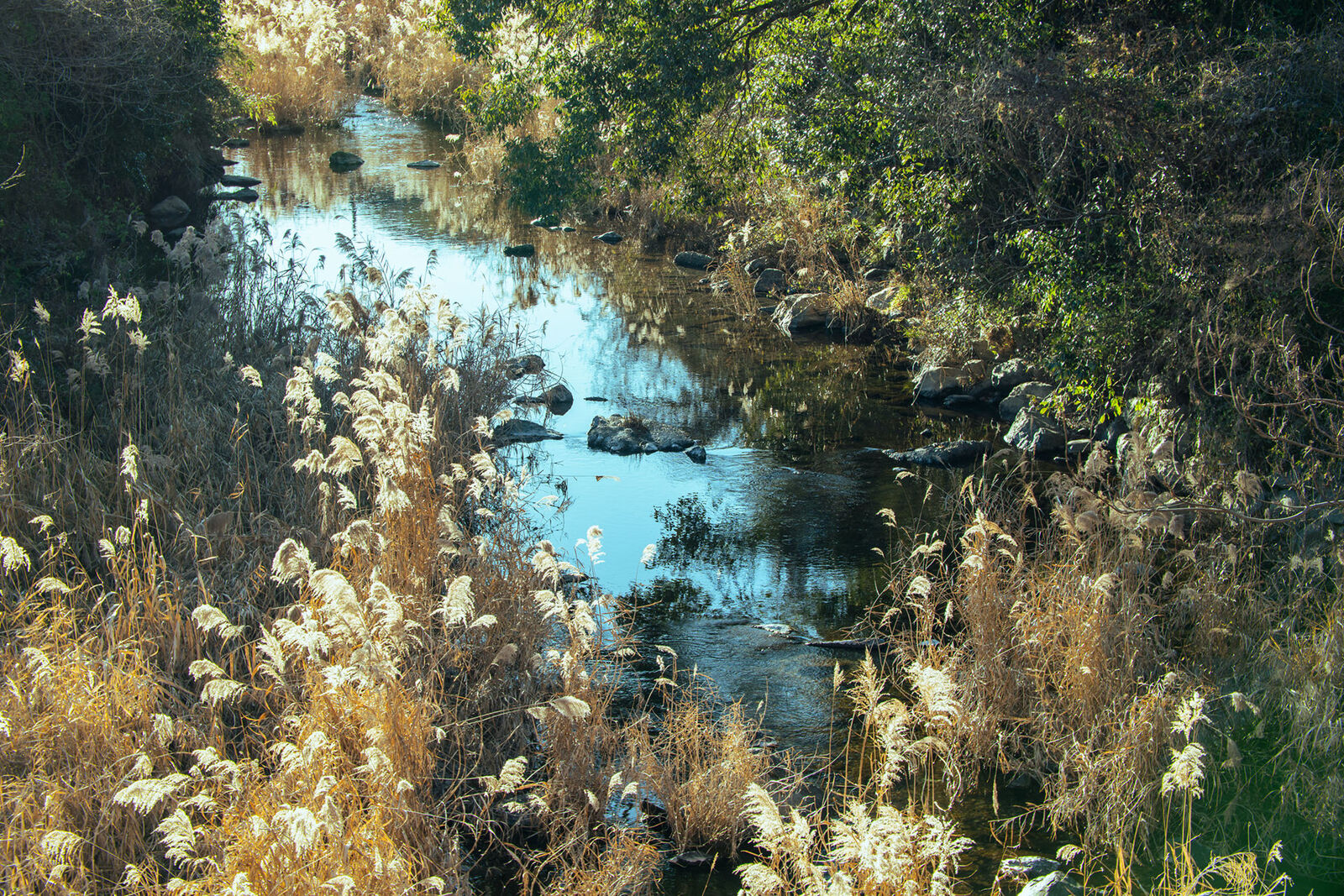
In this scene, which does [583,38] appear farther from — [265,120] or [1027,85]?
[265,120]

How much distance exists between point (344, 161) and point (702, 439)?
45.5 ft

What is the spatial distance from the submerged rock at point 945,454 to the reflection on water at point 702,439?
0.73ft

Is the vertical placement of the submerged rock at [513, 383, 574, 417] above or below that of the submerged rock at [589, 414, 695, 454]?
above

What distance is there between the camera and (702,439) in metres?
9.64

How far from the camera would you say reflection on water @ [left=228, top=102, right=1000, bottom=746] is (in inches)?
256

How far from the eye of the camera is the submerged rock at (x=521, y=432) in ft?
30.0

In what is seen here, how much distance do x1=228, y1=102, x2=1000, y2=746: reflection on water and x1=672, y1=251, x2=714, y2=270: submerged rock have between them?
0.65 ft

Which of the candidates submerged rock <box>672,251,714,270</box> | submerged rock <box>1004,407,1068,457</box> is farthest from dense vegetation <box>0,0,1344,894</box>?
submerged rock <box>672,251,714,270</box>

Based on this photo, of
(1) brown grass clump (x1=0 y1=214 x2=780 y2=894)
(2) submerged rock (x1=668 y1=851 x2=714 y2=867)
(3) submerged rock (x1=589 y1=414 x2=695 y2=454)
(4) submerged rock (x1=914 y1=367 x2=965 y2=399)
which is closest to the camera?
(1) brown grass clump (x1=0 y1=214 x2=780 y2=894)

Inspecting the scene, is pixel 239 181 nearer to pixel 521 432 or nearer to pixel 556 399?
pixel 556 399

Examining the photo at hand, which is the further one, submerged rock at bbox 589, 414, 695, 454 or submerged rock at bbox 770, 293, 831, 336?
submerged rock at bbox 770, 293, 831, 336

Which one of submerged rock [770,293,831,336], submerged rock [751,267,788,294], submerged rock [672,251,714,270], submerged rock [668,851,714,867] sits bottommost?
submerged rock [668,851,714,867]

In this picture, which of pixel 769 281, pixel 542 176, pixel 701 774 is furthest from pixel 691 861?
pixel 769 281

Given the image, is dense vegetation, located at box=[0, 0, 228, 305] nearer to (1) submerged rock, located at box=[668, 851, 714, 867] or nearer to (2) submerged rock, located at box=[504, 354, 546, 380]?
(2) submerged rock, located at box=[504, 354, 546, 380]
